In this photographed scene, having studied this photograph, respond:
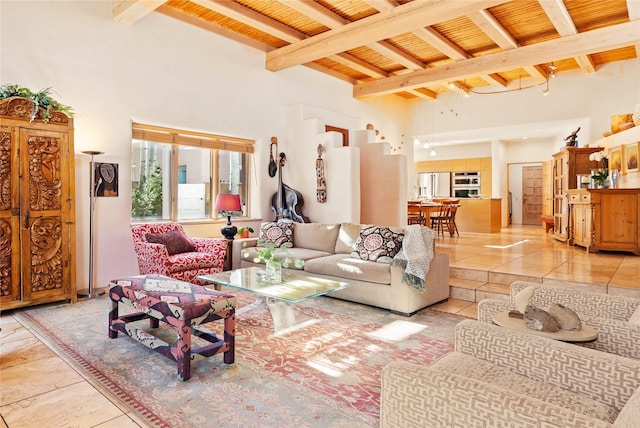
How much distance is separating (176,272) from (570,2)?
5.94 meters

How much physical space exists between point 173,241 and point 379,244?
2537 mm

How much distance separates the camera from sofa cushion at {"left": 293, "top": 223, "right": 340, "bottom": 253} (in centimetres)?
541

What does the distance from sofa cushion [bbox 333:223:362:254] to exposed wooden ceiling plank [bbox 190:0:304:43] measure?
119 inches

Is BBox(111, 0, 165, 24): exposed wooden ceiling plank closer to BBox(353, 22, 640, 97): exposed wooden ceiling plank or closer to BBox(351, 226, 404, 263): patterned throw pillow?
BBox(351, 226, 404, 263): patterned throw pillow

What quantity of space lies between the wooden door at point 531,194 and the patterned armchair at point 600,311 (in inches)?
461

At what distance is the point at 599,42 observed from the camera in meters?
5.45

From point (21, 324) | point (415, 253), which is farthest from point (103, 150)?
point (415, 253)

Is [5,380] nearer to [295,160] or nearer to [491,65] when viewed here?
[295,160]

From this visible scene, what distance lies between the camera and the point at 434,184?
12.7 metres

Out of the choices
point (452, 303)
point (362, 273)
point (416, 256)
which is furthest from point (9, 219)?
point (452, 303)

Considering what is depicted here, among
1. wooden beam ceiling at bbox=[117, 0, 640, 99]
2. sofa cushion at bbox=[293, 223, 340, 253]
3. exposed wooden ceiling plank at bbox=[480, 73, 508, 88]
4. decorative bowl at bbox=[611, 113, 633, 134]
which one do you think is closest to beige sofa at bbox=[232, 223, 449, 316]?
sofa cushion at bbox=[293, 223, 340, 253]

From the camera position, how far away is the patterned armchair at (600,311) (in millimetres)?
1842

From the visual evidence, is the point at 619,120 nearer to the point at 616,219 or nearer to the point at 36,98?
the point at 616,219

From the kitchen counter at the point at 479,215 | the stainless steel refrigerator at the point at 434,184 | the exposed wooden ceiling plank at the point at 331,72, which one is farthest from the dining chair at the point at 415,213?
the stainless steel refrigerator at the point at 434,184
